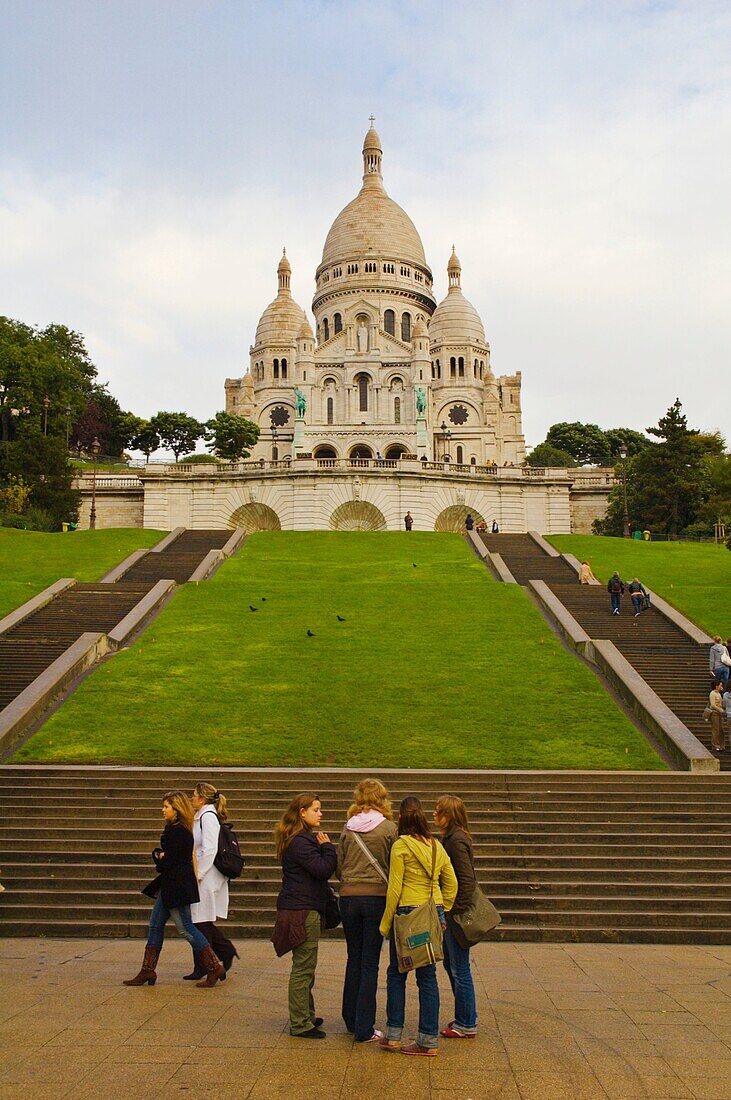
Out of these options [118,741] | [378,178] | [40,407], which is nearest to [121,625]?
[118,741]

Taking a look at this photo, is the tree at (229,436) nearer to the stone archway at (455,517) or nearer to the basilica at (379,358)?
the basilica at (379,358)

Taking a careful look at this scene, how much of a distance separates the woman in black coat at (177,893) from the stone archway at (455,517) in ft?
172

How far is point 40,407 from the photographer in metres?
75.6

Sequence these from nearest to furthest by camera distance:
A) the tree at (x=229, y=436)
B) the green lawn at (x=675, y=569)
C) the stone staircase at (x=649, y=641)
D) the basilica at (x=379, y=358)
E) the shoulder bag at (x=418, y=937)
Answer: the shoulder bag at (x=418, y=937) → the stone staircase at (x=649, y=641) → the green lawn at (x=675, y=569) → the tree at (x=229, y=436) → the basilica at (x=379, y=358)

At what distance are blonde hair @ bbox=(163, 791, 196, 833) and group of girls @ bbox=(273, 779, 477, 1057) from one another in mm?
1641

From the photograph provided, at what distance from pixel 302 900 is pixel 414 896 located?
0.94 m

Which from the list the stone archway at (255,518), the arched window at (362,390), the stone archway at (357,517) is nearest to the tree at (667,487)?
the stone archway at (357,517)

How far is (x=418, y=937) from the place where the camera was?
752 cm

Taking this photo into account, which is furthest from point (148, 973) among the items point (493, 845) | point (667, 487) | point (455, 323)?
point (455, 323)

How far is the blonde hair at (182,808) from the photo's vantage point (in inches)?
374

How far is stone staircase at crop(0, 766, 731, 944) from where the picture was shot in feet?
A: 41.3

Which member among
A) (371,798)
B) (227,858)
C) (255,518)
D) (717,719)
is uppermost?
(255,518)

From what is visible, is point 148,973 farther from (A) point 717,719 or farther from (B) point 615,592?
(B) point 615,592

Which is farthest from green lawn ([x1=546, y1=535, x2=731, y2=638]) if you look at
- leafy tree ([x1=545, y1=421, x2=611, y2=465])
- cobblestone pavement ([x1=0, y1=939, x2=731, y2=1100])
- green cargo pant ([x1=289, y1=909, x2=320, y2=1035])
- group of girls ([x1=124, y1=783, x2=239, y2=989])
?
leafy tree ([x1=545, y1=421, x2=611, y2=465])
